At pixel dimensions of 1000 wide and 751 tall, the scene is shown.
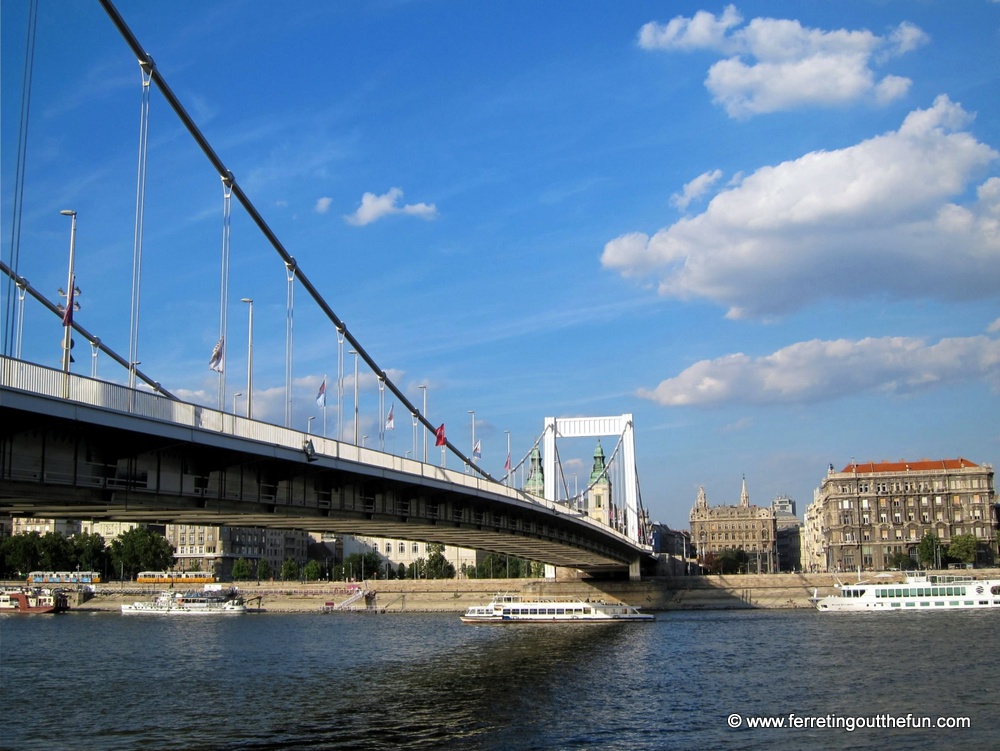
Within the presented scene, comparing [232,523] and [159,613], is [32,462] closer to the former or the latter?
[232,523]

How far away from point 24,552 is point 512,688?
128 meters

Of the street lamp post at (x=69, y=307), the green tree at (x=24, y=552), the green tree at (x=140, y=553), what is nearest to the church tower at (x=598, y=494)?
the green tree at (x=140, y=553)

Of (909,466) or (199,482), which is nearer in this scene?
(199,482)

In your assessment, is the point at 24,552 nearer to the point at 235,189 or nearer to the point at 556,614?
the point at 556,614

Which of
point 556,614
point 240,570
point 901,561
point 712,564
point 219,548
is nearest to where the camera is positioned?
point 556,614

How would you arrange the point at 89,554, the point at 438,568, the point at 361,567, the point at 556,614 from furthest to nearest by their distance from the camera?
the point at 438,568, the point at 361,567, the point at 89,554, the point at 556,614

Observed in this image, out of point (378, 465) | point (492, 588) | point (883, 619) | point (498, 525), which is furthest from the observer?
point (492, 588)

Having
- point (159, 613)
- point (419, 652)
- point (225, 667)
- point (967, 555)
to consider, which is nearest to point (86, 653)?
point (225, 667)

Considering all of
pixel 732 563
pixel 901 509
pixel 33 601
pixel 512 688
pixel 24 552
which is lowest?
pixel 33 601

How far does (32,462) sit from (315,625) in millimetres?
66927

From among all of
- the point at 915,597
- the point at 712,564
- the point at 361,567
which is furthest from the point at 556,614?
the point at 712,564

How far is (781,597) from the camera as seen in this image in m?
106

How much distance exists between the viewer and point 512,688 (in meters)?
41.8

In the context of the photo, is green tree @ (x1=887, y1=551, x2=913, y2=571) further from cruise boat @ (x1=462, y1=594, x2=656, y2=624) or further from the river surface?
the river surface
